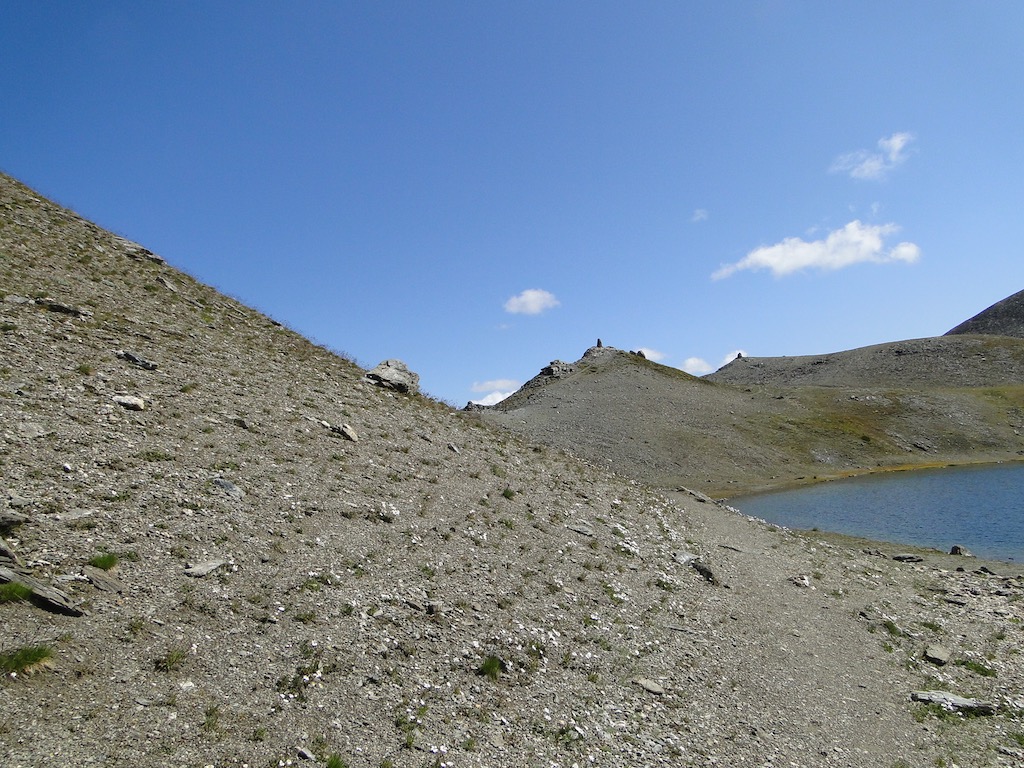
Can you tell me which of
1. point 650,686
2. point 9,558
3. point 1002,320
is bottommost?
point 650,686

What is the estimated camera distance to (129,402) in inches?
815

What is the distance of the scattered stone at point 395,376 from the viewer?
38219 millimetres

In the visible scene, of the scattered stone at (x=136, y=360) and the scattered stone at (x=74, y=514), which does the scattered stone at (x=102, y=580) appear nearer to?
the scattered stone at (x=74, y=514)

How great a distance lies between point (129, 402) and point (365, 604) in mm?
12230

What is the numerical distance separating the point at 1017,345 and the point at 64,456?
175 metres

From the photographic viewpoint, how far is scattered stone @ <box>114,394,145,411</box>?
20.5m

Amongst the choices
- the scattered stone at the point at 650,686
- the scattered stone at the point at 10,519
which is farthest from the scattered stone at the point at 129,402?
the scattered stone at the point at 650,686


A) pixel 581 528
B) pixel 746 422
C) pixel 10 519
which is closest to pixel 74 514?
pixel 10 519

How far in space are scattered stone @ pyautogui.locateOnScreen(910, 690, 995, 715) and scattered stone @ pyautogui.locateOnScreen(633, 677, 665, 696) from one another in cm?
786

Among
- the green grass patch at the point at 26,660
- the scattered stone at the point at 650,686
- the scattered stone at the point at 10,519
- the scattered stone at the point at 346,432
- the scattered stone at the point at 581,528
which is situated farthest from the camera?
the scattered stone at the point at 346,432

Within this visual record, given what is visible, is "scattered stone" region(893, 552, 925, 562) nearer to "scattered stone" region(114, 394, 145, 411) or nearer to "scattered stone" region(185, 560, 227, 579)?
"scattered stone" region(185, 560, 227, 579)

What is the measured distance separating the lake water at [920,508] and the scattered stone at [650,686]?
30773mm

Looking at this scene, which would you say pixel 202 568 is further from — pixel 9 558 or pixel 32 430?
pixel 32 430

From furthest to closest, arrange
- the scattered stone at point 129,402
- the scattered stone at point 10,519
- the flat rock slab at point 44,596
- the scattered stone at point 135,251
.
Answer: the scattered stone at point 135,251 → the scattered stone at point 129,402 → the scattered stone at point 10,519 → the flat rock slab at point 44,596
